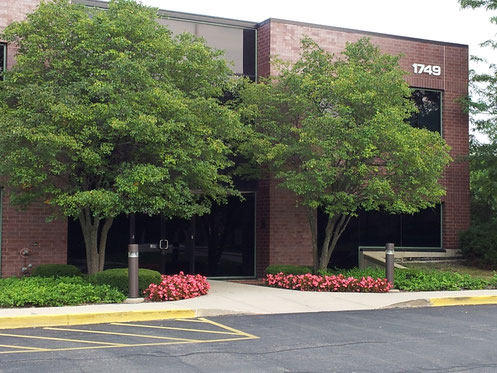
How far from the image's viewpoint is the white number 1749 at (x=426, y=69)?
22.4 metres

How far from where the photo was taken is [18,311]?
37.3ft

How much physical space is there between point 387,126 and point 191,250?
7.06 metres

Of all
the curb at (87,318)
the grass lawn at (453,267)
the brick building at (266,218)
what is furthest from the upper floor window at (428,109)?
the curb at (87,318)

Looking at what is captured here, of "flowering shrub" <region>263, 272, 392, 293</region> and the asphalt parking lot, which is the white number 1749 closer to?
"flowering shrub" <region>263, 272, 392, 293</region>

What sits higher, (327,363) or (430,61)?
(430,61)

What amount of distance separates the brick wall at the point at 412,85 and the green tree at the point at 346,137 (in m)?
2.38

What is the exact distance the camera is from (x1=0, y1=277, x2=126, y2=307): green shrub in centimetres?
1227

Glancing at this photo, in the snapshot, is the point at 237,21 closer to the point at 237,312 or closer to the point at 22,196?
the point at 22,196

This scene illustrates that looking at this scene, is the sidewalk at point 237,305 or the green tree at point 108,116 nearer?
the sidewalk at point 237,305

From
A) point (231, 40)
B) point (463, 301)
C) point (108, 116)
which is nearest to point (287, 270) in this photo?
point (463, 301)

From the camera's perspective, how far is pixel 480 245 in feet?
70.1

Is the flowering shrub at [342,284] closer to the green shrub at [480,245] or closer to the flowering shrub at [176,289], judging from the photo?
the flowering shrub at [176,289]

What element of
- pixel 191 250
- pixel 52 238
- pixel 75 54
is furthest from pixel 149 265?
pixel 75 54

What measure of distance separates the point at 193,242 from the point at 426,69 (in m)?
9.86
